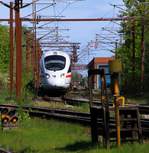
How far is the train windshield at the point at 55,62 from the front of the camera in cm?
4128

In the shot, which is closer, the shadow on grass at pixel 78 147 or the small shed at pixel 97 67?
the shadow on grass at pixel 78 147

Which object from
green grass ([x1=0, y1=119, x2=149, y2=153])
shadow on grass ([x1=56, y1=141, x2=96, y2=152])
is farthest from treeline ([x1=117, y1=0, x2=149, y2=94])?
shadow on grass ([x1=56, y1=141, x2=96, y2=152])

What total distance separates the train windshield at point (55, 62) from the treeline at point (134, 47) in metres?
8.36

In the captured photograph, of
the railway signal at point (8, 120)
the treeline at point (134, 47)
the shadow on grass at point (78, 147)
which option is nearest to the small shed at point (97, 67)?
the shadow on grass at point (78, 147)

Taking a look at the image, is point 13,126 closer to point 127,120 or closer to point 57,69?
point 127,120

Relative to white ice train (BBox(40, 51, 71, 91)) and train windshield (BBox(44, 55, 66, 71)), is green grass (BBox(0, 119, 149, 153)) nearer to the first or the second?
white ice train (BBox(40, 51, 71, 91))


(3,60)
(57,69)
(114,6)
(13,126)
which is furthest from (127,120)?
(3,60)

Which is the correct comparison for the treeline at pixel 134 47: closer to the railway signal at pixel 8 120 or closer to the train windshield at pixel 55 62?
the train windshield at pixel 55 62

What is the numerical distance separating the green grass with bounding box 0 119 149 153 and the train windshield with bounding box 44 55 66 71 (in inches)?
646

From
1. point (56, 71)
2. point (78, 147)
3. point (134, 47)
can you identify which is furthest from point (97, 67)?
point (78, 147)

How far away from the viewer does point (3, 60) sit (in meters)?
93.4

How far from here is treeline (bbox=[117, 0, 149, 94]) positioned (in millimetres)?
51156

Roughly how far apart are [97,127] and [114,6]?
108 feet

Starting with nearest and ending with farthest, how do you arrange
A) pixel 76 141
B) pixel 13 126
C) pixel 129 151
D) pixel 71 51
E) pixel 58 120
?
1. pixel 129 151
2. pixel 76 141
3. pixel 13 126
4. pixel 58 120
5. pixel 71 51
